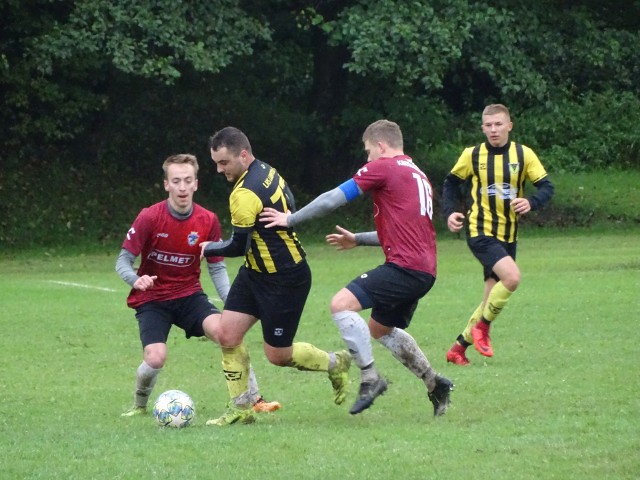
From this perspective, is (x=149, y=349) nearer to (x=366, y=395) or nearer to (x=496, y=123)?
(x=366, y=395)

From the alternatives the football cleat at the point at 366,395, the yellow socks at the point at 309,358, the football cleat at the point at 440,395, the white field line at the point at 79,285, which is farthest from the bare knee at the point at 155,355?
the white field line at the point at 79,285

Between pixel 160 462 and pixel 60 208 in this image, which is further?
pixel 60 208

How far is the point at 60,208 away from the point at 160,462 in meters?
20.5

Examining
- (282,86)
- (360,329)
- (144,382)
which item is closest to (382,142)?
(360,329)

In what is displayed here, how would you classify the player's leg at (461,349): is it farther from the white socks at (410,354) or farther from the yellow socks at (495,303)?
the white socks at (410,354)

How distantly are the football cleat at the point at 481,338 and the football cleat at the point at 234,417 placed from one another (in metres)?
3.05

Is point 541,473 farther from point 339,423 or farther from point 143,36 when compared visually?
point 143,36

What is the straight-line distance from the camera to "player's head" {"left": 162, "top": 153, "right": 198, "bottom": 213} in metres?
8.64

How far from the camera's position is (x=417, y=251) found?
819cm

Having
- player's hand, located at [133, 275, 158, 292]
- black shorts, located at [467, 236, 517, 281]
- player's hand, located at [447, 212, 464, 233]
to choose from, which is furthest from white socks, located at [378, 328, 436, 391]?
black shorts, located at [467, 236, 517, 281]

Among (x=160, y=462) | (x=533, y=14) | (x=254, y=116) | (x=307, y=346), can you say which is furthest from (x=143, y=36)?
(x=160, y=462)

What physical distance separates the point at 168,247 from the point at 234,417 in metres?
1.28

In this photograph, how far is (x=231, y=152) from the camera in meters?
8.12

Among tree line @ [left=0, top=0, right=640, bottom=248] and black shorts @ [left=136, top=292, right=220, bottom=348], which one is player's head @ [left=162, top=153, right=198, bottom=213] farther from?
tree line @ [left=0, top=0, right=640, bottom=248]
